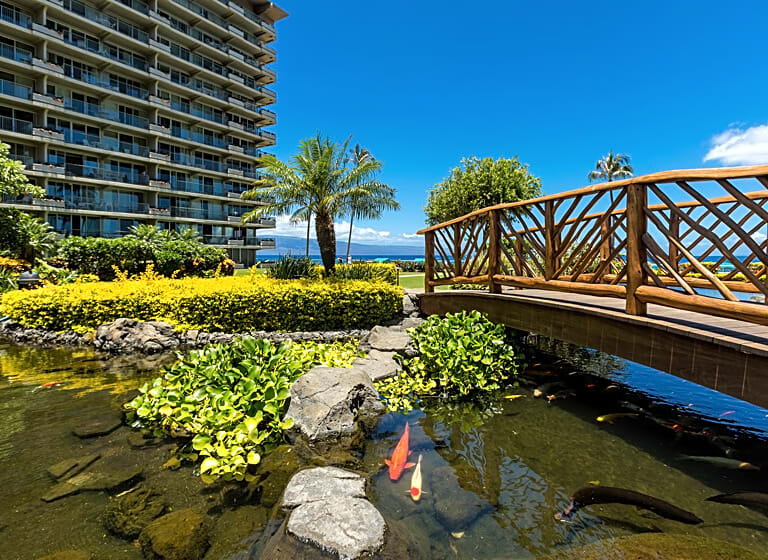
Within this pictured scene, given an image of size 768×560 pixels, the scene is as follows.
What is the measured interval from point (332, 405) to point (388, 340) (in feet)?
11.1

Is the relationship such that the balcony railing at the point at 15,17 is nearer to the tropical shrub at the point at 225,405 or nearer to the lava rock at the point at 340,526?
the tropical shrub at the point at 225,405

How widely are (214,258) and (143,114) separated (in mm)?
23993

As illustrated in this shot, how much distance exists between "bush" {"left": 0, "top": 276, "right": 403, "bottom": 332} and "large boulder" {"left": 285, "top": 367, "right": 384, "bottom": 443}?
17.4 ft

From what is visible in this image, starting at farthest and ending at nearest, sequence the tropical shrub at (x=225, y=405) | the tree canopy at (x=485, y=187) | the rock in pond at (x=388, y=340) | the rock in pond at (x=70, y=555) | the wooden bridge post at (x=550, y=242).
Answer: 1. the tree canopy at (x=485, y=187)
2. the rock in pond at (x=388, y=340)
3. the wooden bridge post at (x=550, y=242)
4. the tropical shrub at (x=225, y=405)
5. the rock in pond at (x=70, y=555)

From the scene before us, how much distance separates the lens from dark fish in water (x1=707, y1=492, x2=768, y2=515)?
331 cm

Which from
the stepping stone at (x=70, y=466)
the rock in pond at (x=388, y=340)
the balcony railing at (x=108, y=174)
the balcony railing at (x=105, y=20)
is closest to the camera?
the stepping stone at (x=70, y=466)

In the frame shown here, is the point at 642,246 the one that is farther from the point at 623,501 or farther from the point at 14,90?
the point at 14,90

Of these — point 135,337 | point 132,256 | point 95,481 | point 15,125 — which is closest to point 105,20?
point 15,125

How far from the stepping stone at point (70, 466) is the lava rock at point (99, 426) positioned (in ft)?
2.03

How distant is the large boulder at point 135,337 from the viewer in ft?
29.4

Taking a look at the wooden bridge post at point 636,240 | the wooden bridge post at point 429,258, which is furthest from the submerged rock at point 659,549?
the wooden bridge post at point 429,258

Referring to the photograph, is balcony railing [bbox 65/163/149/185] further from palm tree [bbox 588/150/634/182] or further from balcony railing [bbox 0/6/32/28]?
palm tree [bbox 588/150/634/182]

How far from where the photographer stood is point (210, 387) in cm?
492

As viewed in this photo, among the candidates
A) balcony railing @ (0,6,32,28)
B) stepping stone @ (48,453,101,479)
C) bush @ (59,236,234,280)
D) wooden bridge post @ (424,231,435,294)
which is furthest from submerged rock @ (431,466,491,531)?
balcony railing @ (0,6,32,28)
